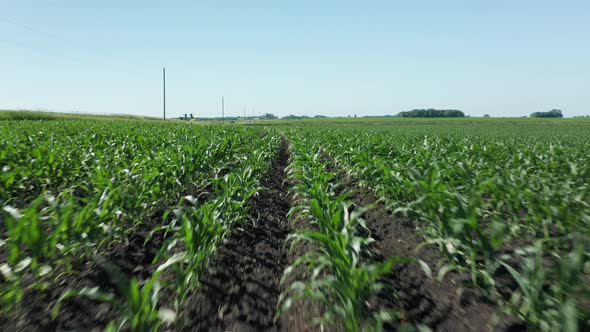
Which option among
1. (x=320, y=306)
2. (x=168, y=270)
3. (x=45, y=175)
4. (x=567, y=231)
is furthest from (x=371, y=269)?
(x=45, y=175)

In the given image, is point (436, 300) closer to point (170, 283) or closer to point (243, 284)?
point (243, 284)

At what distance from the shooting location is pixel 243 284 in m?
2.96

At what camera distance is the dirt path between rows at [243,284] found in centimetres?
238

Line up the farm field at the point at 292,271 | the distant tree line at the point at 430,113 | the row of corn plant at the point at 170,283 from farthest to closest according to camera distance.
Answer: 1. the distant tree line at the point at 430,113
2. the farm field at the point at 292,271
3. the row of corn plant at the point at 170,283

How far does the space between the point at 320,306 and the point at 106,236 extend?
265 centimetres

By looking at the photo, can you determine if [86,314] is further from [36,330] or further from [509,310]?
[509,310]

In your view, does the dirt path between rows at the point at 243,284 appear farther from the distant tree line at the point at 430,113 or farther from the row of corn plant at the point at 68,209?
the distant tree line at the point at 430,113

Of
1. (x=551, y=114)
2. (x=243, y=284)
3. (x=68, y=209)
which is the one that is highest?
(x=551, y=114)

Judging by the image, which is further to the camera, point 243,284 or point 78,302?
point 243,284

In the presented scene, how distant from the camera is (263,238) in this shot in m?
4.18

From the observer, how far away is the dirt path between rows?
238 cm

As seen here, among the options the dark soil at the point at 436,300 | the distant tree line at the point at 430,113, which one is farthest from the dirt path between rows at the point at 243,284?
the distant tree line at the point at 430,113

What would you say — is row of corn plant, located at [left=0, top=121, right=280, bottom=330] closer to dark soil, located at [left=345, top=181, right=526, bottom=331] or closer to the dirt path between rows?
the dirt path between rows

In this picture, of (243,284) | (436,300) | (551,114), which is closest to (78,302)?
(243,284)
